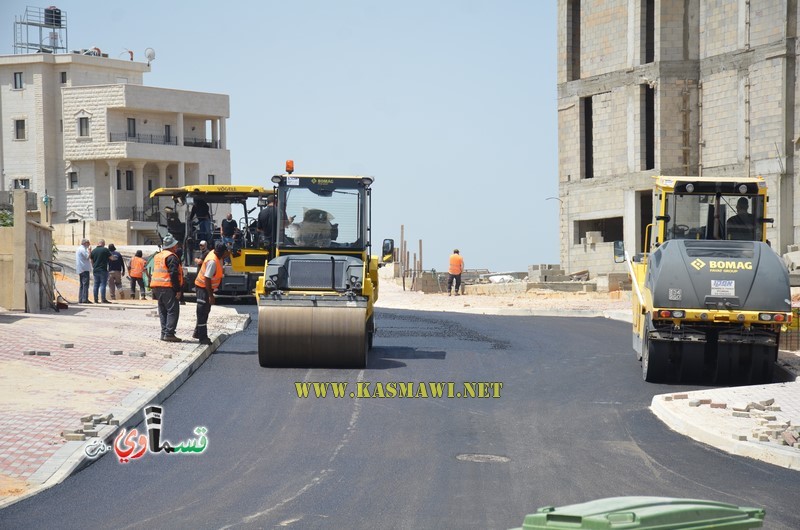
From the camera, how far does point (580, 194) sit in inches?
1890

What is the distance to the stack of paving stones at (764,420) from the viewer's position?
11180 millimetres

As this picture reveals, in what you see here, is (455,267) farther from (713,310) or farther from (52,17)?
(52,17)

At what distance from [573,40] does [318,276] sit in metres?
34.6

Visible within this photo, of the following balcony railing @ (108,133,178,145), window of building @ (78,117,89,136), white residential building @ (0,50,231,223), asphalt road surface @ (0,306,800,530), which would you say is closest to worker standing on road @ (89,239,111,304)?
asphalt road surface @ (0,306,800,530)

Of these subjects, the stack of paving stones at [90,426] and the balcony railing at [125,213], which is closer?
the stack of paving stones at [90,426]

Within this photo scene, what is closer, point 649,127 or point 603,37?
point 649,127

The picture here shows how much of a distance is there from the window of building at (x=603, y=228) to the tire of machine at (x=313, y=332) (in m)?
33.6

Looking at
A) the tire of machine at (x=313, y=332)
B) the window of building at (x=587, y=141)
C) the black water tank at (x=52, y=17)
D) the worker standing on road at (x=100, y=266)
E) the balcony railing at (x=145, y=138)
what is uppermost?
the black water tank at (x=52, y=17)

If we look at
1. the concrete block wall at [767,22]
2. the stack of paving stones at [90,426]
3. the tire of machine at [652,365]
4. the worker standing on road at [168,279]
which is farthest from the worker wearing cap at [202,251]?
the concrete block wall at [767,22]

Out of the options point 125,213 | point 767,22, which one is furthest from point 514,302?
point 125,213

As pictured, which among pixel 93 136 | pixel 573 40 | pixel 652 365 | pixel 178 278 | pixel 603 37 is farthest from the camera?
pixel 93 136

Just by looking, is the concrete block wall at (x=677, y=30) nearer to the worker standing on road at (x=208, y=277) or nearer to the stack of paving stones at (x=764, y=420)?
the worker standing on road at (x=208, y=277)

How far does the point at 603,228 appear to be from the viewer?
4928 cm

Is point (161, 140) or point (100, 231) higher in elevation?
point (161, 140)
